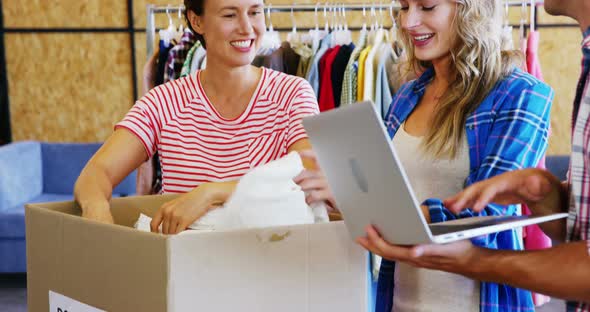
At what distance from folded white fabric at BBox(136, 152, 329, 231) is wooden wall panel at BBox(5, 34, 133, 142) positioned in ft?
13.7

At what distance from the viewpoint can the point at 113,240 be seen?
3.51 ft

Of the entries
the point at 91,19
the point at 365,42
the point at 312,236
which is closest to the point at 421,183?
the point at 312,236

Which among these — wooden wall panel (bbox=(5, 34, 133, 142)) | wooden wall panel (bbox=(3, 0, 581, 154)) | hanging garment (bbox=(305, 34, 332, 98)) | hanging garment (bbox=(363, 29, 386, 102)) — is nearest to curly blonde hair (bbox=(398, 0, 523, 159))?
hanging garment (bbox=(363, 29, 386, 102))

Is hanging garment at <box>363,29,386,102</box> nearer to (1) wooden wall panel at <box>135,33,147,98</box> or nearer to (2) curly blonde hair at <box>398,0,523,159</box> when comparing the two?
(2) curly blonde hair at <box>398,0,523,159</box>

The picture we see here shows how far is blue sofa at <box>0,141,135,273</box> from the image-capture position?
4203mm

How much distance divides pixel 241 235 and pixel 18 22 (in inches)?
182

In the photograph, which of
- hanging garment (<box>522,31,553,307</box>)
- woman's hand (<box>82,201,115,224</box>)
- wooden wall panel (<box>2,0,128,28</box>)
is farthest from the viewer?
wooden wall panel (<box>2,0,128,28</box>)

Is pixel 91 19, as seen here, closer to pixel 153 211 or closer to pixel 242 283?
pixel 153 211

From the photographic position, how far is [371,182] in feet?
3.03

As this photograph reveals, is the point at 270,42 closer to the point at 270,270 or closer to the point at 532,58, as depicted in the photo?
the point at 532,58

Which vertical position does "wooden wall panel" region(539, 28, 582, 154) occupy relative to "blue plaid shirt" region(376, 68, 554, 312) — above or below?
below

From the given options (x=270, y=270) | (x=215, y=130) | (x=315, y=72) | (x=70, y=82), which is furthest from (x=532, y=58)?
(x=70, y=82)

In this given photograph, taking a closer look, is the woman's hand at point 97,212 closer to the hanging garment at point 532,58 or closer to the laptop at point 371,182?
the laptop at point 371,182

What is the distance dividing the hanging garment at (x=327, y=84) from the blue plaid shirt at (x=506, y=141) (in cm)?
166
